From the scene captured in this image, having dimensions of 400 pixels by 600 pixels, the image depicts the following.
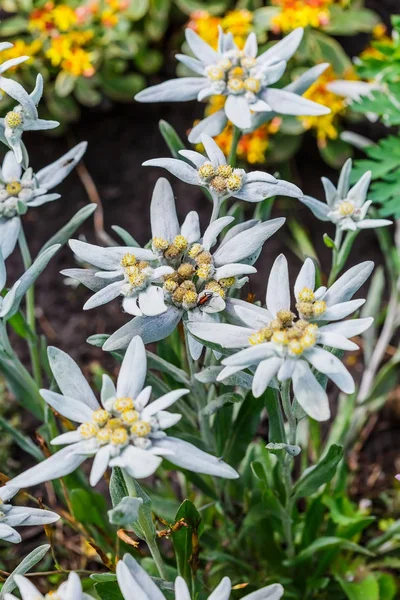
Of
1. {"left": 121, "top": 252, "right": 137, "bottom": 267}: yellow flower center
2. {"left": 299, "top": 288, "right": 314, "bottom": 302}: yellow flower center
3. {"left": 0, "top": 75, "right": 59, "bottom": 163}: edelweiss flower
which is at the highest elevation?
{"left": 0, "top": 75, "right": 59, "bottom": 163}: edelweiss flower

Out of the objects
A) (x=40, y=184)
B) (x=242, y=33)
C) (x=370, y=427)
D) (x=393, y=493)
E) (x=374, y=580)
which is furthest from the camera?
(x=242, y=33)

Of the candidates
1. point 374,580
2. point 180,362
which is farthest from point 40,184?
point 374,580

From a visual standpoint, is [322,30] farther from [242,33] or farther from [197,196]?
[197,196]

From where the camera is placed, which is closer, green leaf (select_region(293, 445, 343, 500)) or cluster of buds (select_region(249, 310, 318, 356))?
cluster of buds (select_region(249, 310, 318, 356))

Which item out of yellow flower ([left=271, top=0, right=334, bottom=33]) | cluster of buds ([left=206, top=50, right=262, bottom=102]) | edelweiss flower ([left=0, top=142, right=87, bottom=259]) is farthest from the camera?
yellow flower ([left=271, top=0, right=334, bottom=33])

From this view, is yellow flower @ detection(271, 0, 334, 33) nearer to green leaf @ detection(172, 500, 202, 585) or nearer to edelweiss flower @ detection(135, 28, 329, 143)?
edelweiss flower @ detection(135, 28, 329, 143)

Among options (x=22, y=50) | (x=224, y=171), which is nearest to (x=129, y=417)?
(x=224, y=171)

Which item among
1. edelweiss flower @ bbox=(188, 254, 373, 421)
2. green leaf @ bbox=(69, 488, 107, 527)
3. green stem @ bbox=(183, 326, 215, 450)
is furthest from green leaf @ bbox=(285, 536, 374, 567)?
edelweiss flower @ bbox=(188, 254, 373, 421)
